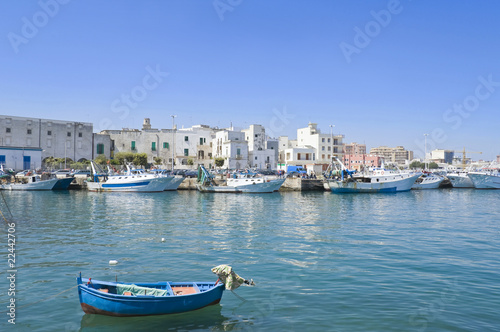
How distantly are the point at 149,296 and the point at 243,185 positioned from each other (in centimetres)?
4200

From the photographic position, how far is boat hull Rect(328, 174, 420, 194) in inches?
2127

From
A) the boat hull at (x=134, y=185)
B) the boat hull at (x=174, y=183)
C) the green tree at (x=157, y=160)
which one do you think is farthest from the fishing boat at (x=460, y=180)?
the green tree at (x=157, y=160)

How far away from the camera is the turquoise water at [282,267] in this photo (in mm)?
9961

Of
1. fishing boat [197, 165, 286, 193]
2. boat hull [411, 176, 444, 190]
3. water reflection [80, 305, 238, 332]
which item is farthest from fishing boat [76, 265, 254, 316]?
boat hull [411, 176, 444, 190]

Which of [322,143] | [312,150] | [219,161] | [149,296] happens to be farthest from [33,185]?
[322,143]

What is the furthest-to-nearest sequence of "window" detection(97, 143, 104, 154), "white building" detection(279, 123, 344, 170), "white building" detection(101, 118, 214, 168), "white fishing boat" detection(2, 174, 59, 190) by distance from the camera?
1. "white building" detection(279, 123, 344, 170)
2. "white building" detection(101, 118, 214, 168)
3. "window" detection(97, 143, 104, 154)
4. "white fishing boat" detection(2, 174, 59, 190)

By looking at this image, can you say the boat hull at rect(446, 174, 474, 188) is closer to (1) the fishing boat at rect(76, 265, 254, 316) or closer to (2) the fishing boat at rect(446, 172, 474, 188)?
(2) the fishing boat at rect(446, 172, 474, 188)

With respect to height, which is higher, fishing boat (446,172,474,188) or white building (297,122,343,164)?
white building (297,122,343,164)

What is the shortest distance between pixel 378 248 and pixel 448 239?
4.88 m

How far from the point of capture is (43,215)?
89.7 ft

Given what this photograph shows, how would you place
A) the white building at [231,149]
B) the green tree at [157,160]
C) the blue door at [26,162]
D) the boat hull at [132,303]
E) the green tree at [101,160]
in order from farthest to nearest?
1. the white building at [231,149]
2. the green tree at [157,160]
3. the green tree at [101,160]
4. the blue door at [26,162]
5. the boat hull at [132,303]

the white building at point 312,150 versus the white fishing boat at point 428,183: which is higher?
the white building at point 312,150

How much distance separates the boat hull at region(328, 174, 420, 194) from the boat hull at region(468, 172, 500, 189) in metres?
14.8

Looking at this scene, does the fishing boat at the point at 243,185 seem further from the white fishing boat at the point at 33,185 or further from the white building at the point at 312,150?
the white building at the point at 312,150
